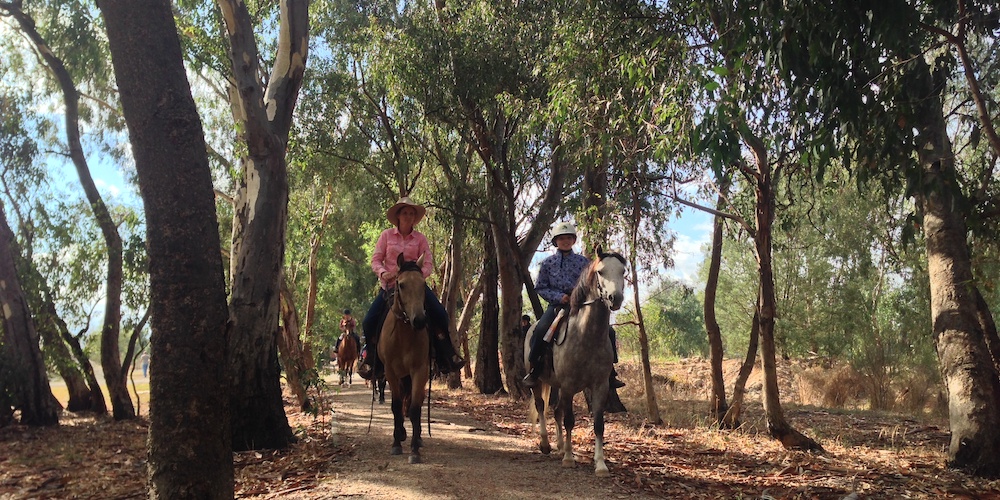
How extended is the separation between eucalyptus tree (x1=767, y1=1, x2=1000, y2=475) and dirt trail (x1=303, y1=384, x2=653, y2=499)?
3.92 metres

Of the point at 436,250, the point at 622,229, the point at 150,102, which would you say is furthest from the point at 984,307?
the point at 436,250

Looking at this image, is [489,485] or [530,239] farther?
[530,239]

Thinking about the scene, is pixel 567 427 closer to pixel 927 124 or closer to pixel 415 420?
pixel 415 420

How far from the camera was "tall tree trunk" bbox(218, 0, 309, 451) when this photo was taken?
8465mm

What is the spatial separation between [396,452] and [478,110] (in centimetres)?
953

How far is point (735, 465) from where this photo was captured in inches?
314

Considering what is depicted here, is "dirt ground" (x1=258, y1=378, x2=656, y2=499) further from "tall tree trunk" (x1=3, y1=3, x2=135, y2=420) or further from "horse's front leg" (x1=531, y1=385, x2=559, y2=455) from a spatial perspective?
"tall tree trunk" (x1=3, y1=3, x2=135, y2=420)

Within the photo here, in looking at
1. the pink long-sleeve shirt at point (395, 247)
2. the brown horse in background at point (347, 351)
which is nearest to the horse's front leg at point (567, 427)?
the pink long-sleeve shirt at point (395, 247)

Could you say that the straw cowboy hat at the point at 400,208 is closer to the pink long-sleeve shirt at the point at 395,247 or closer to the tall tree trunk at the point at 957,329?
the pink long-sleeve shirt at the point at 395,247

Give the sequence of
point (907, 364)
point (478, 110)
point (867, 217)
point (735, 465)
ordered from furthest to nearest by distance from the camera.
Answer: point (867, 217) < point (907, 364) < point (478, 110) < point (735, 465)

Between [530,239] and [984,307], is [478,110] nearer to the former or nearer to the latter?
[530,239]

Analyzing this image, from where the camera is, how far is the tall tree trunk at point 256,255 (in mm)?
8465

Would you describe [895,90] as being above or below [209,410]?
above

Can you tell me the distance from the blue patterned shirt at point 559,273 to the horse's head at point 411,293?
5.17 ft
